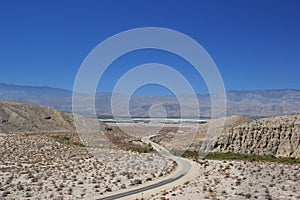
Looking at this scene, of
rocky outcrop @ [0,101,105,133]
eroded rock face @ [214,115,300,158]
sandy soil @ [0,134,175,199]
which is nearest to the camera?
sandy soil @ [0,134,175,199]

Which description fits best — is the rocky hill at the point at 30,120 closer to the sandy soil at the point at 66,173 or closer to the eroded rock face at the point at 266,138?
the sandy soil at the point at 66,173

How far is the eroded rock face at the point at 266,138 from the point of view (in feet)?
164

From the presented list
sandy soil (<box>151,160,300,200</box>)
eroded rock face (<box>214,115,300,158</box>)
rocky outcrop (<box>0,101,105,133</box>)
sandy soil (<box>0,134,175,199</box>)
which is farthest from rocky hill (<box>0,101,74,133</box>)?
sandy soil (<box>151,160,300,200</box>)

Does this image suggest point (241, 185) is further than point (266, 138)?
No

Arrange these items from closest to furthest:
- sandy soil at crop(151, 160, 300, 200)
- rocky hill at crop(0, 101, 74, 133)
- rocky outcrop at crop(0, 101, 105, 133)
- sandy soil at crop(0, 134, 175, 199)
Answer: sandy soil at crop(151, 160, 300, 200), sandy soil at crop(0, 134, 175, 199), rocky hill at crop(0, 101, 74, 133), rocky outcrop at crop(0, 101, 105, 133)

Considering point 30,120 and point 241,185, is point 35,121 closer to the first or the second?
point 30,120

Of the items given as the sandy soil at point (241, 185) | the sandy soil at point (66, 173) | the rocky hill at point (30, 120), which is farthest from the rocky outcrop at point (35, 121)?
the sandy soil at point (241, 185)

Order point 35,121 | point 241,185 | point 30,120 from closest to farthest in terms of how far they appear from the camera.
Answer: point 241,185 < point 30,120 < point 35,121

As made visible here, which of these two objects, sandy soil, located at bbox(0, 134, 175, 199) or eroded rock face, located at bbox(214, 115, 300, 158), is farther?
eroded rock face, located at bbox(214, 115, 300, 158)

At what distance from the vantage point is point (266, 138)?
53219mm

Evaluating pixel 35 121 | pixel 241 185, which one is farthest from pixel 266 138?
pixel 35 121

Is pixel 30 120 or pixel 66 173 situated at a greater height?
pixel 30 120

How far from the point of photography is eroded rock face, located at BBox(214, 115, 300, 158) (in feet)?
164

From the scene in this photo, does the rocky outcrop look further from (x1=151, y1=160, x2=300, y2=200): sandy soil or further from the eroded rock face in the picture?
(x1=151, y1=160, x2=300, y2=200): sandy soil
